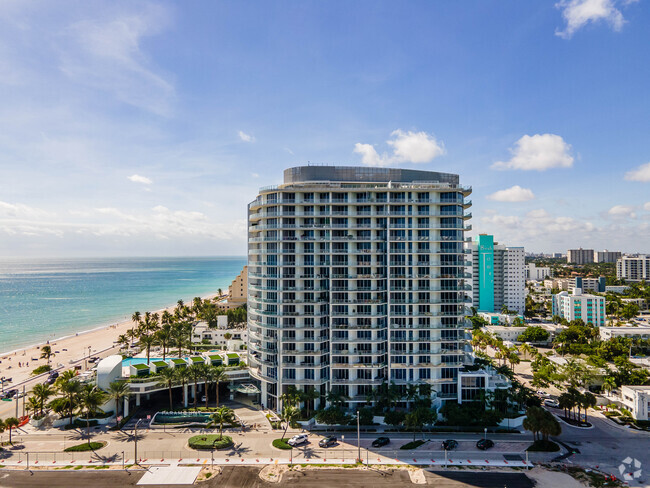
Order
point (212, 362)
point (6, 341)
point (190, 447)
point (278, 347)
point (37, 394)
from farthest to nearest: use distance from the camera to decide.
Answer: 1. point (6, 341)
2. point (212, 362)
3. point (278, 347)
4. point (37, 394)
5. point (190, 447)

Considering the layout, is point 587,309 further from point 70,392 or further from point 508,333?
point 70,392

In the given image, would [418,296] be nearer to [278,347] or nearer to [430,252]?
[430,252]

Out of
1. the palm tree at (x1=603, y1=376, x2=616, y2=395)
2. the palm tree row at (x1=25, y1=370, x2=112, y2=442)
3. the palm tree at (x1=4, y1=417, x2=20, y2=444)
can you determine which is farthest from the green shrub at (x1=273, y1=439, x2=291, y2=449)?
the palm tree at (x1=603, y1=376, x2=616, y2=395)

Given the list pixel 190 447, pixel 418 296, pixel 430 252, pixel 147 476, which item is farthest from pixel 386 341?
pixel 147 476

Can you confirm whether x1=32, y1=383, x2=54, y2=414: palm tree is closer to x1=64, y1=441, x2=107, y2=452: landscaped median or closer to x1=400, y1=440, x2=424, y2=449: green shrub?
x1=64, y1=441, x2=107, y2=452: landscaped median

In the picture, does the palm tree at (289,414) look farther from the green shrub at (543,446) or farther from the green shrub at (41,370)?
the green shrub at (41,370)

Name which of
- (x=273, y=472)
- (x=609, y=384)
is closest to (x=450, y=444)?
(x=273, y=472)
